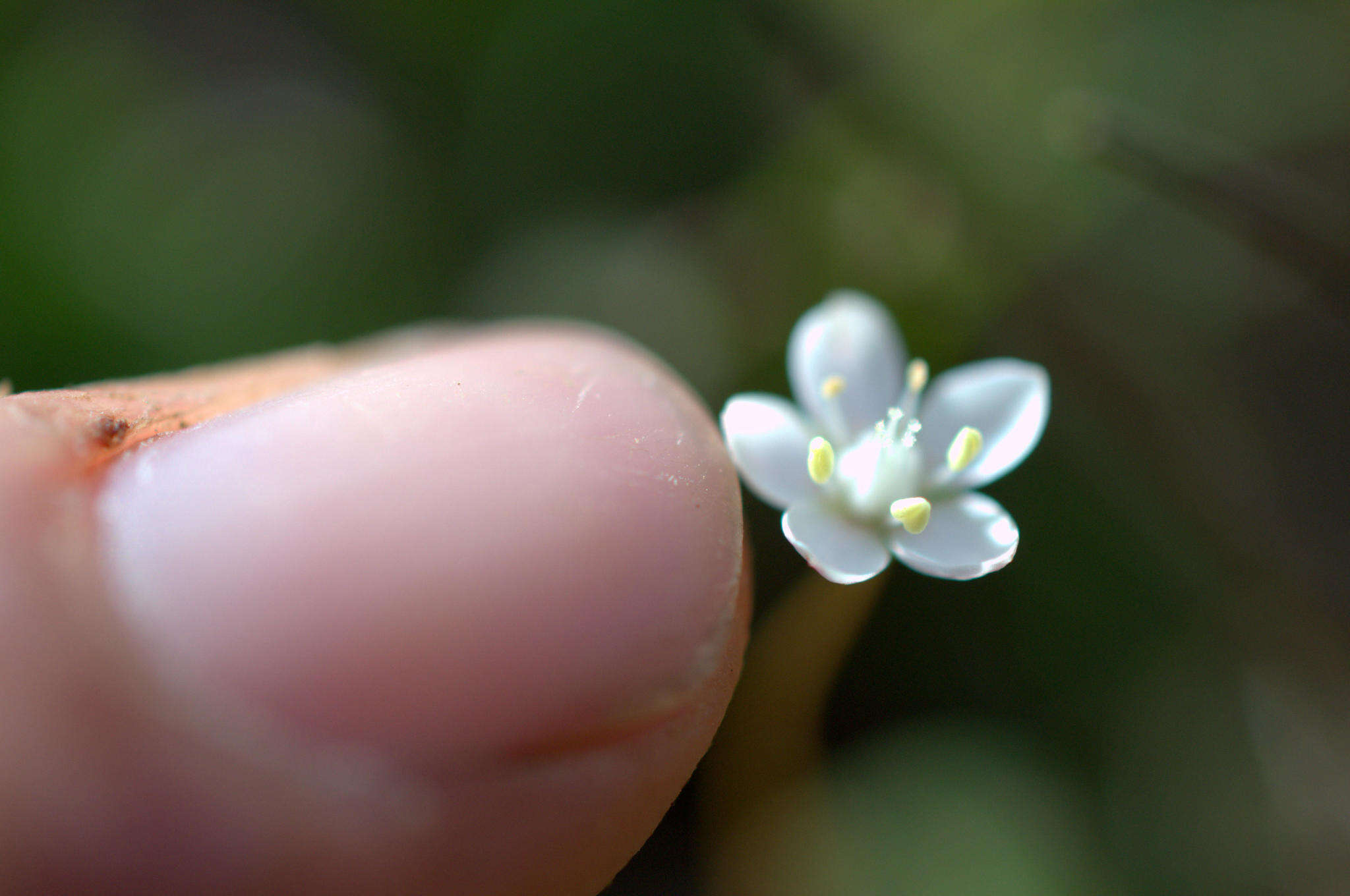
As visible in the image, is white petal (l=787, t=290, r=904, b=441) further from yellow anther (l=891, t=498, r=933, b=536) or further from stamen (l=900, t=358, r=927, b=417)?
yellow anther (l=891, t=498, r=933, b=536)

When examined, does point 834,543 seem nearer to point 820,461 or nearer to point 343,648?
point 820,461

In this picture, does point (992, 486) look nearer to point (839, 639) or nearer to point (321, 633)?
point (839, 639)

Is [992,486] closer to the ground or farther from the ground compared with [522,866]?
farther from the ground

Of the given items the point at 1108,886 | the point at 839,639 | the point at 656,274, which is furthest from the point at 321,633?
the point at 656,274

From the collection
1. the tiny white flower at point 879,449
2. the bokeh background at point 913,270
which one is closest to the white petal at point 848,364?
the tiny white flower at point 879,449

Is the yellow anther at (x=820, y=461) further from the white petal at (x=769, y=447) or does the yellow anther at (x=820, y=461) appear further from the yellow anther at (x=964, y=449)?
the yellow anther at (x=964, y=449)
